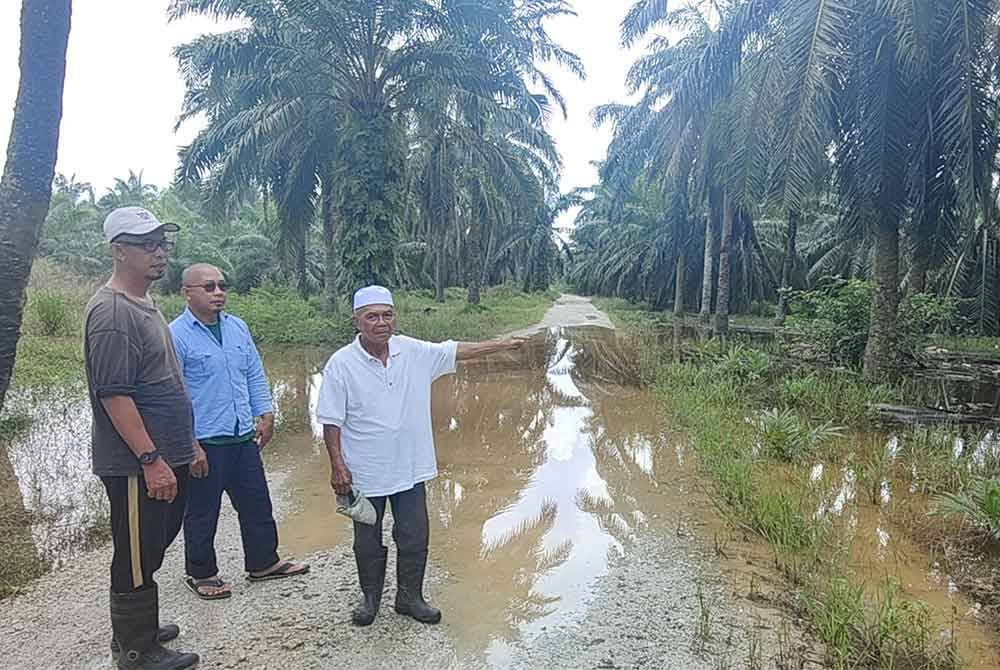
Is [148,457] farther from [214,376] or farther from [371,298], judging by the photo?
[371,298]

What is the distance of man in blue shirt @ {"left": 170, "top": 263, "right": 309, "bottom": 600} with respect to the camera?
11.5 feet

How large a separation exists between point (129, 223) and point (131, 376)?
655 millimetres

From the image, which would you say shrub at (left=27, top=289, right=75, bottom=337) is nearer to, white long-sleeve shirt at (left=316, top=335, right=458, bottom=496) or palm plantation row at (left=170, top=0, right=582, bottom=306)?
palm plantation row at (left=170, top=0, right=582, bottom=306)

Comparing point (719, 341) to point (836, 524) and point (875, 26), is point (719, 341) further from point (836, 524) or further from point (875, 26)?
point (836, 524)

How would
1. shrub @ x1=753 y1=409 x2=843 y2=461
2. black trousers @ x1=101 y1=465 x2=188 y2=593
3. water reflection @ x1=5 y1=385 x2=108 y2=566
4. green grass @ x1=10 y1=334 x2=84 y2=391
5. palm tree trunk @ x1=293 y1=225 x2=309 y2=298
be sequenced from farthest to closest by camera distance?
palm tree trunk @ x1=293 y1=225 x2=309 y2=298 < green grass @ x1=10 y1=334 x2=84 y2=391 < shrub @ x1=753 y1=409 x2=843 y2=461 < water reflection @ x1=5 y1=385 x2=108 y2=566 < black trousers @ x1=101 y1=465 x2=188 y2=593

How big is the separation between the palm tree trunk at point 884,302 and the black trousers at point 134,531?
431 inches

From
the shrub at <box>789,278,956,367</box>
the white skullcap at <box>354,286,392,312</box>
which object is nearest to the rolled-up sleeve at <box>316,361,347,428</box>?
the white skullcap at <box>354,286,392,312</box>

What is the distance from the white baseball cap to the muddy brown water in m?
2.40

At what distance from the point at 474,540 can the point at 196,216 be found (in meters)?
32.2

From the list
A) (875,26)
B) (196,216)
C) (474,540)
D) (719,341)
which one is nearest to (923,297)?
(719,341)

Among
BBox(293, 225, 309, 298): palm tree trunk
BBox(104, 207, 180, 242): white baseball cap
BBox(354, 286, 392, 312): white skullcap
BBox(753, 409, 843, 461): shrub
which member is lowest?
BBox(753, 409, 843, 461): shrub

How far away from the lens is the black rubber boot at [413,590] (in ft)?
11.1

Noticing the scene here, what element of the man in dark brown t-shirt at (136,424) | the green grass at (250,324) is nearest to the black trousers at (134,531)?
the man in dark brown t-shirt at (136,424)

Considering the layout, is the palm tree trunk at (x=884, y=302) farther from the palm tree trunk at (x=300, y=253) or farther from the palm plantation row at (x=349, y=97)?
the palm tree trunk at (x=300, y=253)
